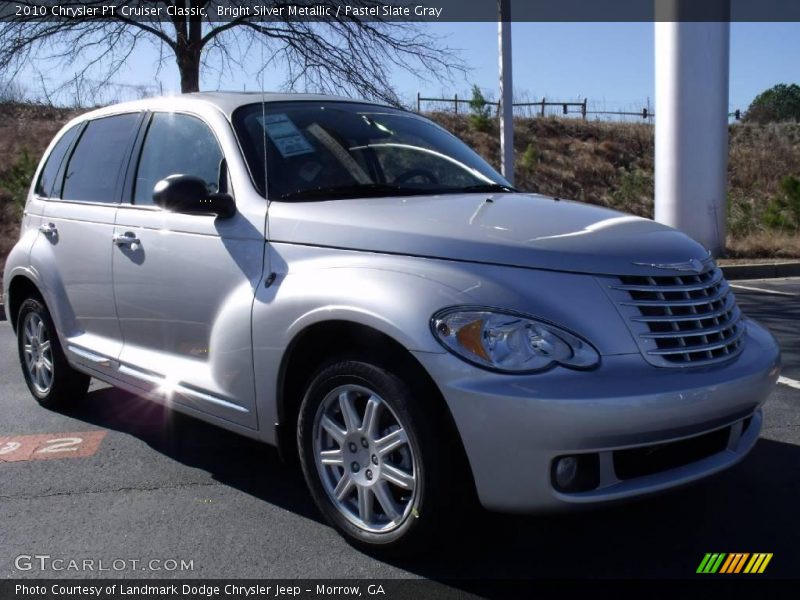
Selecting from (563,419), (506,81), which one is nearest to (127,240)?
(563,419)

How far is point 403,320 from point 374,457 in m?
0.57

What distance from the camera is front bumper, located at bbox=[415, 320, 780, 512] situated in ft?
8.96

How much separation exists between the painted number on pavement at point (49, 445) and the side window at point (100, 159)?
1.35 m

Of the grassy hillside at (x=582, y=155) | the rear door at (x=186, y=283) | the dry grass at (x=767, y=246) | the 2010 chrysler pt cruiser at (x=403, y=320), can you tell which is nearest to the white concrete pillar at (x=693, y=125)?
the dry grass at (x=767, y=246)

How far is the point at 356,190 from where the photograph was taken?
12.6ft

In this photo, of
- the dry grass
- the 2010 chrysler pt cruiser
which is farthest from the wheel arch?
the dry grass

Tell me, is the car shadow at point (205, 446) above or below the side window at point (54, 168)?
below

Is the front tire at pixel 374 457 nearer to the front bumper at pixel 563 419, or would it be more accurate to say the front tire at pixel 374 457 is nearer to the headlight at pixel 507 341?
the front bumper at pixel 563 419

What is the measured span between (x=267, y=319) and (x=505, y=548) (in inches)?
50.8

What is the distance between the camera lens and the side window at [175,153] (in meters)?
4.07

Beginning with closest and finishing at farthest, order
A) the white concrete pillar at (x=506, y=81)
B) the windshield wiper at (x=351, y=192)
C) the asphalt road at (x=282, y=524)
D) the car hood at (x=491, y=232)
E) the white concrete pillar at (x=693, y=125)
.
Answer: the car hood at (x=491, y=232)
the asphalt road at (x=282, y=524)
the windshield wiper at (x=351, y=192)
the white concrete pillar at (x=506, y=81)
the white concrete pillar at (x=693, y=125)

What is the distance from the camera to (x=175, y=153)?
14.2ft

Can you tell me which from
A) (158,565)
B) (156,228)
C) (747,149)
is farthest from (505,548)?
(747,149)

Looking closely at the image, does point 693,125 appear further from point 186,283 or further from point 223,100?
point 186,283
